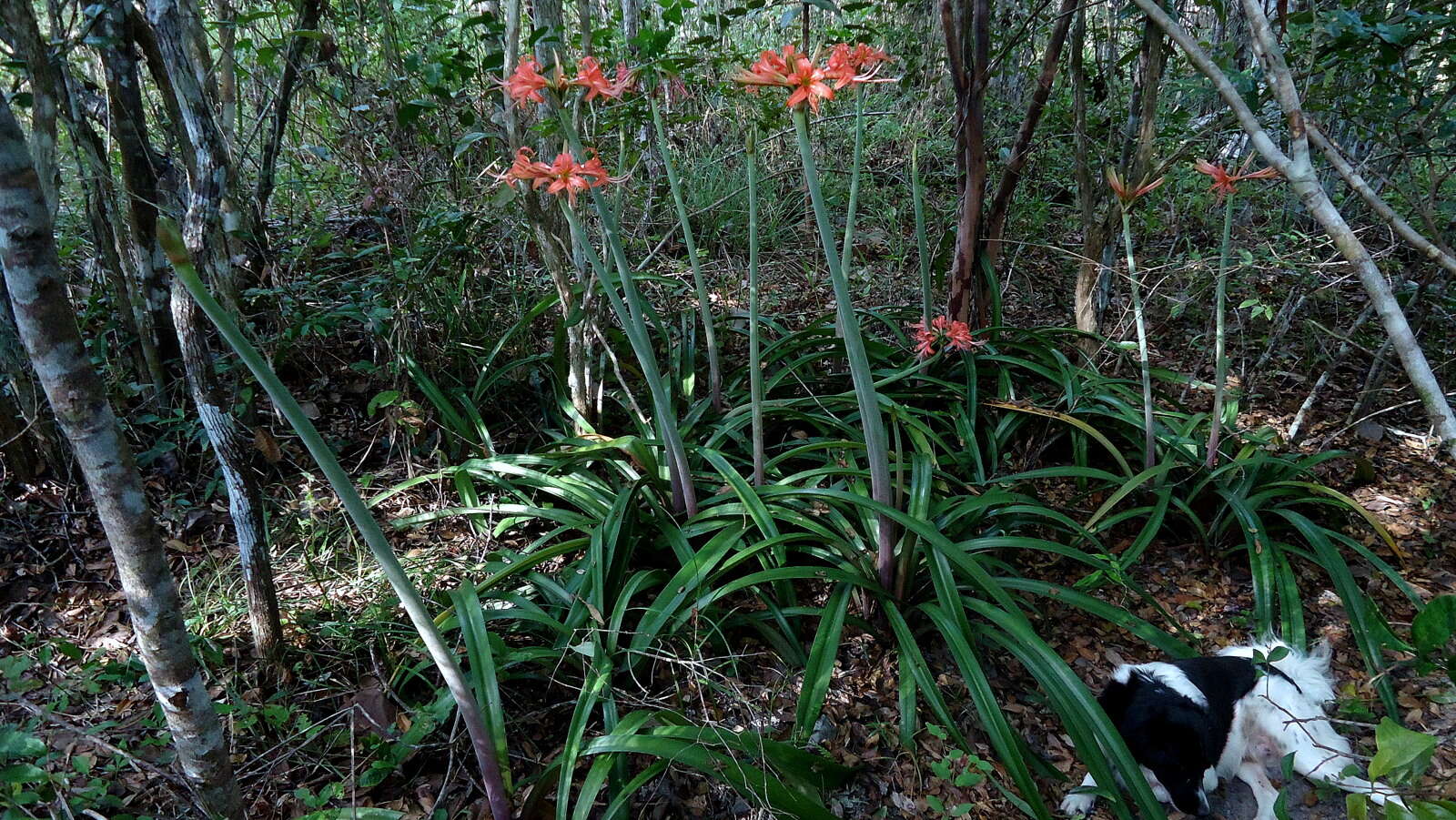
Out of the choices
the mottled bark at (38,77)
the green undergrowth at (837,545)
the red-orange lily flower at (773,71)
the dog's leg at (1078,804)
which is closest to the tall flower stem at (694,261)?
the green undergrowth at (837,545)

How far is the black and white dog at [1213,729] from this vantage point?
5.75 feet

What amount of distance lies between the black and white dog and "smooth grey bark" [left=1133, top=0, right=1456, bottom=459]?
2.48 feet

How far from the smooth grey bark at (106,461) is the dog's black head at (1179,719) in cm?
198

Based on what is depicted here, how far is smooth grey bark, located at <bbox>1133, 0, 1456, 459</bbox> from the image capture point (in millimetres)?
1233

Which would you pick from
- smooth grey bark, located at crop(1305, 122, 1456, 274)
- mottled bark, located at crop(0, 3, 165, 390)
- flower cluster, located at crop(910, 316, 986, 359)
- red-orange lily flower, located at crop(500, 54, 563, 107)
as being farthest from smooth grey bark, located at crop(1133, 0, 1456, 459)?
mottled bark, located at crop(0, 3, 165, 390)

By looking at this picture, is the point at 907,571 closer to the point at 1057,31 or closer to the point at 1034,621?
the point at 1034,621

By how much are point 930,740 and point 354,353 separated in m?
2.92

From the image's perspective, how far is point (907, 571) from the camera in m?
2.13

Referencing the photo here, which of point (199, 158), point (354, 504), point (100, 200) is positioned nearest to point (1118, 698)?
point (354, 504)

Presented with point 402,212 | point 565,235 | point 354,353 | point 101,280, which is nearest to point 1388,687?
point 565,235

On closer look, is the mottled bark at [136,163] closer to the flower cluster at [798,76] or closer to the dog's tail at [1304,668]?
the flower cluster at [798,76]

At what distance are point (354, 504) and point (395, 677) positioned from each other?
0.93 m

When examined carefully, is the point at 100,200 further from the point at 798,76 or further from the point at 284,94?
the point at 798,76

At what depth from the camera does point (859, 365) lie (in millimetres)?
1818
